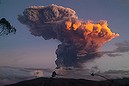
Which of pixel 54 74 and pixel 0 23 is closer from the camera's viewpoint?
pixel 54 74

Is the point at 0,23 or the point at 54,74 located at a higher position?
the point at 0,23

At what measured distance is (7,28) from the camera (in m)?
52.6

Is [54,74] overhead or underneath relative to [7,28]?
underneath

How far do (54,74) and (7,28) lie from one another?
20.3 m

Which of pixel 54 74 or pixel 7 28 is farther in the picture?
pixel 7 28

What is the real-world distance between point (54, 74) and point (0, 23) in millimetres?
20426

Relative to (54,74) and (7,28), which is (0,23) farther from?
(54,74)

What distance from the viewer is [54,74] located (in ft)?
124

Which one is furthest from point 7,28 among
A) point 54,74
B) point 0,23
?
point 54,74

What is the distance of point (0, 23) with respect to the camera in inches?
2016
